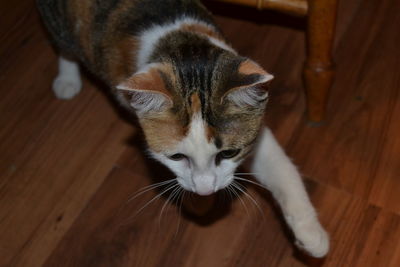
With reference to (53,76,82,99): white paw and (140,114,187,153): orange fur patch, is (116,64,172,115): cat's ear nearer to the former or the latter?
(140,114,187,153): orange fur patch

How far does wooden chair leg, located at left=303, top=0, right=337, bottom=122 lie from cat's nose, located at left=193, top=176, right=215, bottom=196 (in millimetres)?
450

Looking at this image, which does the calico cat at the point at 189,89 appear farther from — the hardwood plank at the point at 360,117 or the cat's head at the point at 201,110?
the hardwood plank at the point at 360,117

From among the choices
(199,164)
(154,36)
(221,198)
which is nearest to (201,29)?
(154,36)

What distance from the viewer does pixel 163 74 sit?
86cm

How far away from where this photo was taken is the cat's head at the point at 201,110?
0.85 metres

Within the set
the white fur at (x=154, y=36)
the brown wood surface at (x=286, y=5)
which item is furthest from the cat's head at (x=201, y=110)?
the brown wood surface at (x=286, y=5)

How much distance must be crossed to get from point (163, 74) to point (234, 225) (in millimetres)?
516

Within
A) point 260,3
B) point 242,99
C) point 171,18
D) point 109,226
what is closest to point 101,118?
point 109,226

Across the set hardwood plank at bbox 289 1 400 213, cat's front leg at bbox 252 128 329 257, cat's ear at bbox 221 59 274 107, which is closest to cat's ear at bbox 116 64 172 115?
cat's ear at bbox 221 59 274 107

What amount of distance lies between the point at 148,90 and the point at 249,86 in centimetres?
16

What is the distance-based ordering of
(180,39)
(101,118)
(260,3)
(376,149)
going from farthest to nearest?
(101,118)
(376,149)
(260,3)
(180,39)

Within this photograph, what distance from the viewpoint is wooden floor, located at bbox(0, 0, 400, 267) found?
1205 millimetres

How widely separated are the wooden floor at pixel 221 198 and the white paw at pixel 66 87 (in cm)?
2

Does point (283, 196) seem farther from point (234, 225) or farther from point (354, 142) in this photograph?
point (354, 142)
